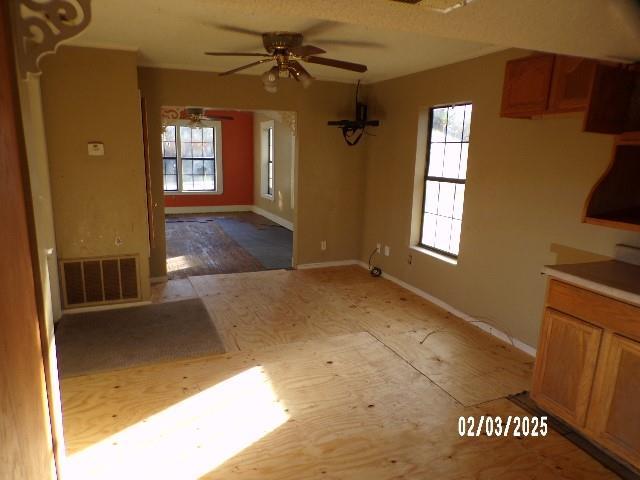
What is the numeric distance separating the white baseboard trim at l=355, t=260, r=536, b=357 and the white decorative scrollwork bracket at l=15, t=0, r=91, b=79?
11.5ft

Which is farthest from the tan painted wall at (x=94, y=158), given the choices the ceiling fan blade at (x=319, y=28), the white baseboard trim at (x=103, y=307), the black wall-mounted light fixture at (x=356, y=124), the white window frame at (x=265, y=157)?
the white window frame at (x=265, y=157)

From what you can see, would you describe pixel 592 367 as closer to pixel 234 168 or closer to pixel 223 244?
pixel 223 244

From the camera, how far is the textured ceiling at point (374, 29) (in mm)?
1466

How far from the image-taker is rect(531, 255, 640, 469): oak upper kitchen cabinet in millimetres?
2100

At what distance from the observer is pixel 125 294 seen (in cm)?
430

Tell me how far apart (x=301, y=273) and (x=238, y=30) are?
304cm

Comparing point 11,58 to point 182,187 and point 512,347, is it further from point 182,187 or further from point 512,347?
point 182,187

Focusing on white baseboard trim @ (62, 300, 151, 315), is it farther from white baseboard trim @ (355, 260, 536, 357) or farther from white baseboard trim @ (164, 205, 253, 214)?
white baseboard trim @ (164, 205, 253, 214)

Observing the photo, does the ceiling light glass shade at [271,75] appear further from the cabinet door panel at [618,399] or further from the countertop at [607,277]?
the cabinet door panel at [618,399]

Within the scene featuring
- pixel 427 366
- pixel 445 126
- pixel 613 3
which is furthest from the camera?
pixel 445 126

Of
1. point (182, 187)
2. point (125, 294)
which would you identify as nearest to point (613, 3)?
point (125, 294)

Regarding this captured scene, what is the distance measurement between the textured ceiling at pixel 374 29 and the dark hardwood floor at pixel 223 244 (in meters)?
2.43

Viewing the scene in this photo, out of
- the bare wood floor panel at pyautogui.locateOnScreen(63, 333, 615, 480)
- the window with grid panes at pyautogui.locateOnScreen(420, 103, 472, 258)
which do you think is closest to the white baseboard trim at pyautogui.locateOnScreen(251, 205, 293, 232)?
the window with grid panes at pyautogui.locateOnScreen(420, 103, 472, 258)

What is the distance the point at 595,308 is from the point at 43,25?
2.53 metres
